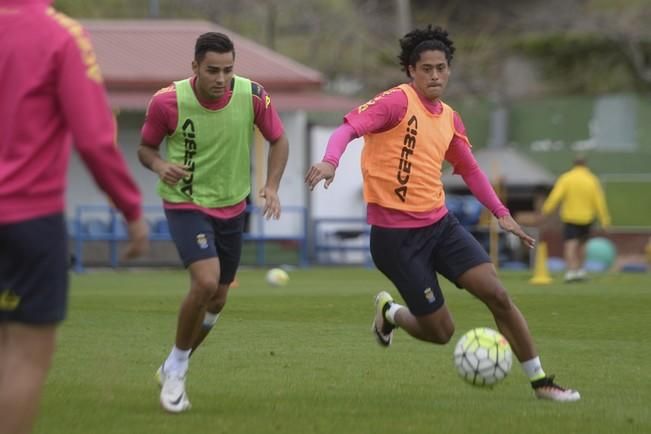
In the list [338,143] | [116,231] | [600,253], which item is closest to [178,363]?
[338,143]

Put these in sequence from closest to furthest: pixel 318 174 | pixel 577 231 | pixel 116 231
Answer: pixel 318 174 → pixel 577 231 → pixel 116 231

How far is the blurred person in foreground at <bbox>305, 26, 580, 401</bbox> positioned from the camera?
9.09m

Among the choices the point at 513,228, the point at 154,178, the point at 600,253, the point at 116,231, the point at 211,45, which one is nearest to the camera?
the point at 211,45

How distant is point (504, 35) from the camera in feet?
158

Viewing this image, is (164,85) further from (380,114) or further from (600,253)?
(380,114)

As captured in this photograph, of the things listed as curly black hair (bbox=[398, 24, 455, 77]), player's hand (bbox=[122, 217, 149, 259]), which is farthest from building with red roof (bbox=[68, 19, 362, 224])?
player's hand (bbox=[122, 217, 149, 259])

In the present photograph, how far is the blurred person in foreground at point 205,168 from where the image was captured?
8.64 metres

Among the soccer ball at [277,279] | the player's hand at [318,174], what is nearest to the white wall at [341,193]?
the soccer ball at [277,279]

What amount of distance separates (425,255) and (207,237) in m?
1.41

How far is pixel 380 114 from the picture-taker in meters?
9.06

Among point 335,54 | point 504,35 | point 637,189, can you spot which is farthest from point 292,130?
point 504,35

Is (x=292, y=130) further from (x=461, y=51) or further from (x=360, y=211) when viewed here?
(x=461, y=51)

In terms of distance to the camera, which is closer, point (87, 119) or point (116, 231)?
point (87, 119)

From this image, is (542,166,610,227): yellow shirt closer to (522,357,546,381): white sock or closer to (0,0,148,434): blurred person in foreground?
(522,357,546,381): white sock
